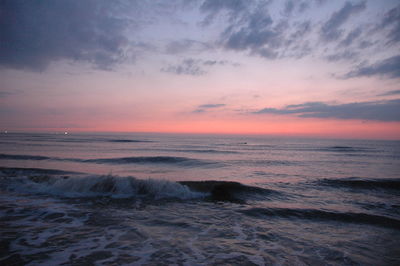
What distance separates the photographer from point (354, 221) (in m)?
6.25

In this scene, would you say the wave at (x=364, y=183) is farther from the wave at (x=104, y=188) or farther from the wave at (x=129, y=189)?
the wave at (x=104, y=188)

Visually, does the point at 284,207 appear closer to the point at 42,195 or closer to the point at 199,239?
the point at 199,239

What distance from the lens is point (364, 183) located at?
11.5 m

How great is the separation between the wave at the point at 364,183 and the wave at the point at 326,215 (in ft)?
16.2

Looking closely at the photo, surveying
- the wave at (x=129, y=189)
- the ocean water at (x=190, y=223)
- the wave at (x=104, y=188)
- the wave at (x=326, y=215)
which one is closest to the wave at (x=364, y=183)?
the ocean water at (x=190, y=223)

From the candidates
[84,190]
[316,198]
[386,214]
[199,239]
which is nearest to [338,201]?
[316,198]

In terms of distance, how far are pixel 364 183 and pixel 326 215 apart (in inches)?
269

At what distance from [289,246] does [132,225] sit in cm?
372

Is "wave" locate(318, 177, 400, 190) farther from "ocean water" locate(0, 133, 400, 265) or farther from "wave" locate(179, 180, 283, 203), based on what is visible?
"wave" locate(179, 180, 283, 203)

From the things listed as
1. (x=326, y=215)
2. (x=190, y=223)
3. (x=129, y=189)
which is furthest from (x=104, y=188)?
(x=326, y=215)

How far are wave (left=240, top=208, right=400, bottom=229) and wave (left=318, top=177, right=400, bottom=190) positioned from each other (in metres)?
4.94

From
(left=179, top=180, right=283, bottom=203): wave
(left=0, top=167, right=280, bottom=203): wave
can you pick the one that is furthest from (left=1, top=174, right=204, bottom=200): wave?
(left=179, top=180, right=283, bottom=203): wave

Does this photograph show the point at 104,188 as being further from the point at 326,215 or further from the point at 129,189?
the point at 326,215

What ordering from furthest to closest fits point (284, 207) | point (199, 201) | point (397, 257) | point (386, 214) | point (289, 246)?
point (199, 201) < point (284, 207) < point (386, 214) < point (289, 246) < point (397, 257)
